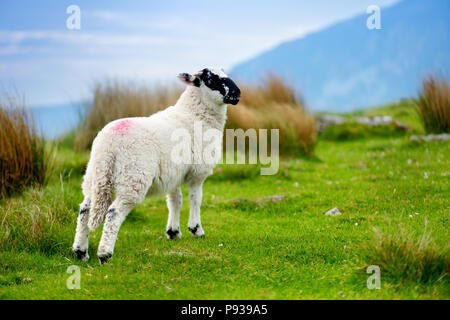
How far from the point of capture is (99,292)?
536 centimetres

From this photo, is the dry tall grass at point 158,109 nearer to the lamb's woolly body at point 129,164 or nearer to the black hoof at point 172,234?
the black hoof at point 172,234

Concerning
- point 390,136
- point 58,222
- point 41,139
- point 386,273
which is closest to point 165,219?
point 58,222

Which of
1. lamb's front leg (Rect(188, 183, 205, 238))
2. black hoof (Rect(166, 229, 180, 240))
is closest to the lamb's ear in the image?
lamb's front leg (Rect(188, 183, 205, 238))

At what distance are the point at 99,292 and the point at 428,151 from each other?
36.5 ft

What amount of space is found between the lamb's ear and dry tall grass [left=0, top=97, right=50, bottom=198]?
13.6 ft

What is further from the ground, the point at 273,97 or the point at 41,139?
the point at 273,97

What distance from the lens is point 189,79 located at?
283 inches

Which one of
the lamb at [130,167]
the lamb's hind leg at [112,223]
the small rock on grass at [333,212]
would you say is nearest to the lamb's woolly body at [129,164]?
the lamb at [130,167]

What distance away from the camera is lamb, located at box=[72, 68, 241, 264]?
19.9 feet

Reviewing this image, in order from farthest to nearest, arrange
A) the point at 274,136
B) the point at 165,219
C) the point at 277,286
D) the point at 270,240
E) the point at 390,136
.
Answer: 1. the point at 390,136
2. the point at 274,136
3. the point at 165,219
4. the point at 270,240
5. the point at 277,286

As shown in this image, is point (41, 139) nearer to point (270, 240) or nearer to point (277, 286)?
point (270, 240)

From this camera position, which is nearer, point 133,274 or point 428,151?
point 133,274

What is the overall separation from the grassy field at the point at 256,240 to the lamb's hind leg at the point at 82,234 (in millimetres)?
183
